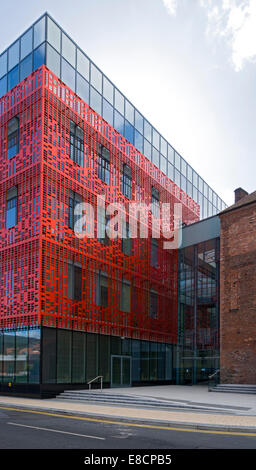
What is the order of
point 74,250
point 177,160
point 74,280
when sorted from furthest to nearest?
point 177,160, point 74,250, point 74,280

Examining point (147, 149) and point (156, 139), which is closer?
→ point (147, 149)

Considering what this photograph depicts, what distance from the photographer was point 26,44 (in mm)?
30203

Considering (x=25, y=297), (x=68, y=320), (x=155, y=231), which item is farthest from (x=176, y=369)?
(x=25, y=297)

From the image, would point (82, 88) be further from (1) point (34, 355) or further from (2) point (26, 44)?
(1) point (34, 355)

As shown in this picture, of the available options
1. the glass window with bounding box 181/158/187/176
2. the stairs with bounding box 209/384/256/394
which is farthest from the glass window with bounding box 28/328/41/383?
the glass window with bounding box 181/158/187/176

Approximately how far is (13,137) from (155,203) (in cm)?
1442

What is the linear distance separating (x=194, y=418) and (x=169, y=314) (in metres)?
24.1

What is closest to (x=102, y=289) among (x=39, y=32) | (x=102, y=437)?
(x=39, y=32)

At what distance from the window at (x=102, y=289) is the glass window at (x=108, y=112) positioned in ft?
37.9

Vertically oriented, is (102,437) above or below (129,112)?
below

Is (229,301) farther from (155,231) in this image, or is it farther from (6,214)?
(6,214)

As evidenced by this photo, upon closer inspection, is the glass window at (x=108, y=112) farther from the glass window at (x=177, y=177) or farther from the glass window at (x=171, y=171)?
the glass window at (x=177, y=177)

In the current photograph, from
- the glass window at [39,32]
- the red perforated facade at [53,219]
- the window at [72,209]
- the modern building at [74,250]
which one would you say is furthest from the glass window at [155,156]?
the glass window at [39,32]

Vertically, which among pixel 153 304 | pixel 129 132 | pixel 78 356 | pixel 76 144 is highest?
pixel 129 132
